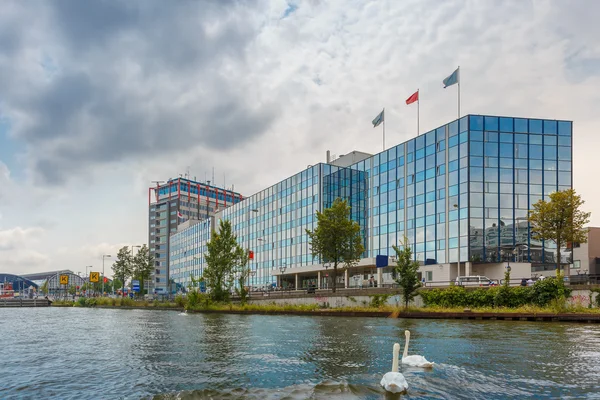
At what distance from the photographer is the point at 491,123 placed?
67188mm

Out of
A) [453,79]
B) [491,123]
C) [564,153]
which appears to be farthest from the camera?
[564,153]

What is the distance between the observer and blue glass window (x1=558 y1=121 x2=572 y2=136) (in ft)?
225

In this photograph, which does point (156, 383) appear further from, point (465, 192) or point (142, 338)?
point (465, 192)

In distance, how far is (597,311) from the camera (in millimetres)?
35250

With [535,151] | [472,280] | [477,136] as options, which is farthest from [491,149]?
[472,280]

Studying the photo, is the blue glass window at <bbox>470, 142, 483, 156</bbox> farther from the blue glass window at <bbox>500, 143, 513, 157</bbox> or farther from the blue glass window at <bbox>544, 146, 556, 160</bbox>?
the blue glass window at <bbox>544, 146, 556, 160</bbox>

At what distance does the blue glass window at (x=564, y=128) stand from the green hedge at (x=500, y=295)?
3510 cm

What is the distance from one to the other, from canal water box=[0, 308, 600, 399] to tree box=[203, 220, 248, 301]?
4400 cm

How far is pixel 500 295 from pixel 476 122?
31.3 metres

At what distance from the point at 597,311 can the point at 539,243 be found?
3247cm

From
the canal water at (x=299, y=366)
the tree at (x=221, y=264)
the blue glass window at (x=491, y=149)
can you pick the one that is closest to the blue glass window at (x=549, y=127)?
the blue glass window at (x=491, y=149)

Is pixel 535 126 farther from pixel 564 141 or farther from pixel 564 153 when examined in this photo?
pixel 564 153

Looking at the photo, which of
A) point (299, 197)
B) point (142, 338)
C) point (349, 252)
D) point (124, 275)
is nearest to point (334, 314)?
point (349, 252)

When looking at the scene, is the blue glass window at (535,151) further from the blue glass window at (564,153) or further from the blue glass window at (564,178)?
the blue glass window at (564,178)
